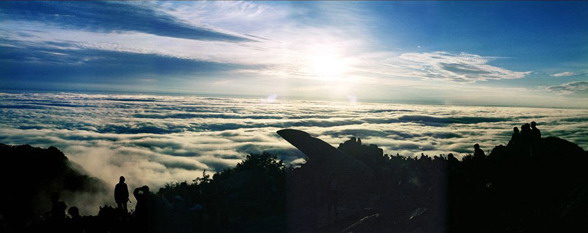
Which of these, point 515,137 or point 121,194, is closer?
point 121,194

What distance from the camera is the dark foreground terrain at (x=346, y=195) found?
10.6 meters

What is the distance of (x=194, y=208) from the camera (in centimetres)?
1421

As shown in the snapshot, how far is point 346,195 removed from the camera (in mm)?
17562

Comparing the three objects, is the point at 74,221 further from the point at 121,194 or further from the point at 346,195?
the point at 346,195

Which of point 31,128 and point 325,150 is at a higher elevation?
point 325,150

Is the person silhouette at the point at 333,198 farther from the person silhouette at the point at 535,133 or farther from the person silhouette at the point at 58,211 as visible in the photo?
the person silhouette at the point at 58,211

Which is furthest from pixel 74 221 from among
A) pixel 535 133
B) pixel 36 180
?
pixel 535 133

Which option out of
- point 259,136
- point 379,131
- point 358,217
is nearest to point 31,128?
point 259,136

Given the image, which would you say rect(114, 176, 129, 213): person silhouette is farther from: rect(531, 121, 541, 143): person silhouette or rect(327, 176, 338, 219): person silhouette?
rect(531, 121, 541, 143): person silhouette

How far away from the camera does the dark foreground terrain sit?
34.7 feet

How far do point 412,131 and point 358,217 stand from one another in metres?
104

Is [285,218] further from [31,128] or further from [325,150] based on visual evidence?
[31,128]

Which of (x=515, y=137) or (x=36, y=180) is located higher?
(x=515, y=137)

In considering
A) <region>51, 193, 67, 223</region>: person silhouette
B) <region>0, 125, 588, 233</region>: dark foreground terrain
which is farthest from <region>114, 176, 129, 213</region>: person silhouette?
<region>51, 193, 67, 223</region>: person silhouette
